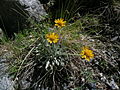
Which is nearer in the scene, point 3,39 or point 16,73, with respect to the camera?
point 16,73

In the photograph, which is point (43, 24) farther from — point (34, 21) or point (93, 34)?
point (93, 34)

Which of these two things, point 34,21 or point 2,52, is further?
point 34,21

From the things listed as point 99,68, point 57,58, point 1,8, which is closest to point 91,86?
point 99,68

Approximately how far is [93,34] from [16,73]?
1.22m

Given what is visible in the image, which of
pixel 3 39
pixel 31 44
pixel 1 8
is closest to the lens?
pixel 31 44

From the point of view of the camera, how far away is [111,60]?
2541mm

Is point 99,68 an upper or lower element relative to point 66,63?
lower

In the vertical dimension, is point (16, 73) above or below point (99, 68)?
above

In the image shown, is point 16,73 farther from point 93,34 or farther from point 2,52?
point 93,34

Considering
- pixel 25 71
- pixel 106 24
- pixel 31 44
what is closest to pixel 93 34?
pixel 106 24

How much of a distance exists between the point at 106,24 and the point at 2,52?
4.84 feet

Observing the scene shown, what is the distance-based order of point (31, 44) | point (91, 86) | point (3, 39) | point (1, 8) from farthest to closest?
point (1, 8)
point (3, 39)
point (31, 44)
point (91, 86)

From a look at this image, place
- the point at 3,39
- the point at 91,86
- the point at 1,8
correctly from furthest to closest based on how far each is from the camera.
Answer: the point at 1,8, the point at 3,39, the point at 91,86

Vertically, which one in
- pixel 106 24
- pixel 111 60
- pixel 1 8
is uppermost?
pixel 1 8
